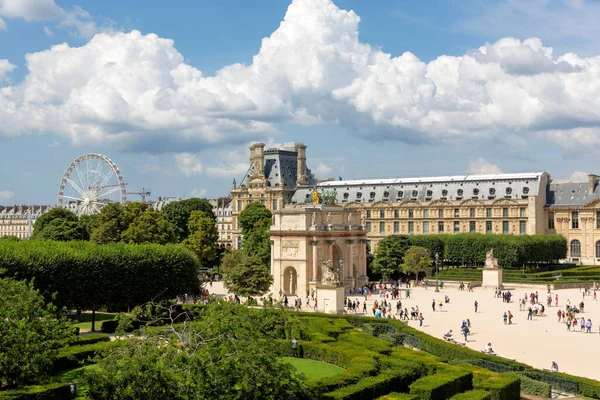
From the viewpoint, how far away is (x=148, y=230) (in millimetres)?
80188

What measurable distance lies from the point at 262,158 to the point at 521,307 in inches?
3035

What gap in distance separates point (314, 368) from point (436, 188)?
8976cm

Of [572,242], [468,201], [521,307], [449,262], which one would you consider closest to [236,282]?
[521,307]

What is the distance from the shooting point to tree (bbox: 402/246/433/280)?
86375 mm

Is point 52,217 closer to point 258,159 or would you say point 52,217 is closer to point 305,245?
point 305,245

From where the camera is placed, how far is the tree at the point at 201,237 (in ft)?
322

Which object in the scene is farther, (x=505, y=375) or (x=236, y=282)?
(x=236, y=282)

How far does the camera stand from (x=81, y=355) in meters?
34.3

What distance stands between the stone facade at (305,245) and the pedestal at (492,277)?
16.9 metres

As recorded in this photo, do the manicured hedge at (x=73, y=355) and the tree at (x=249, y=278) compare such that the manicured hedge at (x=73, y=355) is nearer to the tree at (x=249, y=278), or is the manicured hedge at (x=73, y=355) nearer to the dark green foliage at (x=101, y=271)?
the dark green foliage at (x=101, y=271)

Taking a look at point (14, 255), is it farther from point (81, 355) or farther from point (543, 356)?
point (543, 356)

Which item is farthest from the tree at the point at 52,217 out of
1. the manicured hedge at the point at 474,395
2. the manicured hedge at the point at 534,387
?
the manicured hedge at the point at 474,395

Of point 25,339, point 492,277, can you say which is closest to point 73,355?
point 25,339

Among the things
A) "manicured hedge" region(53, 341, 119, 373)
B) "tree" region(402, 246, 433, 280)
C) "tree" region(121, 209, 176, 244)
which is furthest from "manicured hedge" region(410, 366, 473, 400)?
"tree" region(402, 246, 433, 280)
